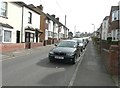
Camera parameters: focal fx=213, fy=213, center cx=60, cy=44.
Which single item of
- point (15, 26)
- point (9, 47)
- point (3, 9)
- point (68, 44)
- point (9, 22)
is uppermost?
point (3, 9)

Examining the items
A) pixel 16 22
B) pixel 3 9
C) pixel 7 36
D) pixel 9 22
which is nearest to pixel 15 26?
pixel 16 22

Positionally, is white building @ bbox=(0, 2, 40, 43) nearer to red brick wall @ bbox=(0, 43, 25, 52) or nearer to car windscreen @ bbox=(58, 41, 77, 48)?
red brick wall @ bbox=(0, 43, 25, 52)

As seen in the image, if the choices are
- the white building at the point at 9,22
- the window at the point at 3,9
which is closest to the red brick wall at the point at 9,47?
the white building at the point at 9,22

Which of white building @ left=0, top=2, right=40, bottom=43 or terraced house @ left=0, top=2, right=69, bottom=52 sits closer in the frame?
terraced house @ left=0, top=2, right=69, bottom=52

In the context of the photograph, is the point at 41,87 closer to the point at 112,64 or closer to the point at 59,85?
the point at 59,85

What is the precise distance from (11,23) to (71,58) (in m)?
13.3

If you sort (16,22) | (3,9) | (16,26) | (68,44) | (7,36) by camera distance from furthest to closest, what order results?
(16,26)
(16,22)
(7,36)
(3,9)
(68,44)

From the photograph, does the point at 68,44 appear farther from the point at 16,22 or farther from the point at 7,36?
the point at 16,22

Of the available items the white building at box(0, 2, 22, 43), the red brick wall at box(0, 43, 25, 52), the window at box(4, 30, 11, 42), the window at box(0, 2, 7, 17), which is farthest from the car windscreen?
the window at box(0, 2, 7, 17)

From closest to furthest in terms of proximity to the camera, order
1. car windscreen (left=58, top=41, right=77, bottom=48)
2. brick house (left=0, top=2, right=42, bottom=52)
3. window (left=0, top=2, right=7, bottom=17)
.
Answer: car windscreen (left=58, top=41, right=77, bottom=48)
brick house (left=0, top=2, right=42, bottom=52)
window (left=0, top=2, right=7, bottom=17)

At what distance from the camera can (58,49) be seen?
13695 mm

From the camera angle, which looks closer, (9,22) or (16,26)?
(9,22)

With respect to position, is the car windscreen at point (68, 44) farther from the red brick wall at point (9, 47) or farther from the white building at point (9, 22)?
the white building at point (9, 22)

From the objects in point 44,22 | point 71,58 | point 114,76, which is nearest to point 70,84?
point 114,76
